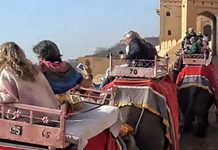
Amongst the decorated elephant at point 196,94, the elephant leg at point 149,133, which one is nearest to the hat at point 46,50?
the elephant leg at point 149,133

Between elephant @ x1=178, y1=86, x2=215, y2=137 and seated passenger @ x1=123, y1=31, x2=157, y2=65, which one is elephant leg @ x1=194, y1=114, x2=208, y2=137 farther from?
seated passenger @ x1=123, y1=31, x2=157, y2=65

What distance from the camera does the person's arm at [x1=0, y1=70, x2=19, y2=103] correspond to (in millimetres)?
3740

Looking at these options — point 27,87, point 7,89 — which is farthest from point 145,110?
point 7,89

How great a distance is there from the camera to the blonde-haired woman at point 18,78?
150 inches

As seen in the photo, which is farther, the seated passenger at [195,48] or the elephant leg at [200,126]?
the seated passenger at [195,48]

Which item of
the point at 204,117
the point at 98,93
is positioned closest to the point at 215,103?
the point at 204,117

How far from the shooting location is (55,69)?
14.7 feet

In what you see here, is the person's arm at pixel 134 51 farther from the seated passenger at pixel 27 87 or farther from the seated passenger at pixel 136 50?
the seated passenger at pixel 27 87

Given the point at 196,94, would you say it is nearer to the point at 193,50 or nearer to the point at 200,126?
the point at 200,126

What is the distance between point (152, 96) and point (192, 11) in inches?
1355

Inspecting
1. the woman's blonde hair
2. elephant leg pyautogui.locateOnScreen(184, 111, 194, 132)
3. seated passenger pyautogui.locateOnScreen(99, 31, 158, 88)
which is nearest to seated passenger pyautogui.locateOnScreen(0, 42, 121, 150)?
the woman's blonde hair

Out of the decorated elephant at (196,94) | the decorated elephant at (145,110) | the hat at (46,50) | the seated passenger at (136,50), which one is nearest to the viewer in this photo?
the hat at (46,50)

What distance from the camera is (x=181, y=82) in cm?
869

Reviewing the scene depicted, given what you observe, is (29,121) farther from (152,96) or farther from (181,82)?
(181,82)
